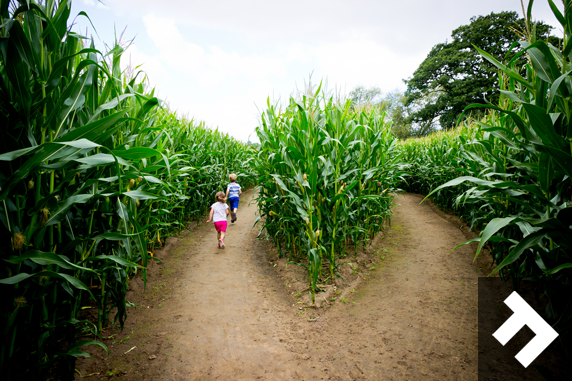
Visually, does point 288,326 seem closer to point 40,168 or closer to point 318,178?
point 318,178

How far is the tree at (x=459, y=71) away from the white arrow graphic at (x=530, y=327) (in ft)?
70.0

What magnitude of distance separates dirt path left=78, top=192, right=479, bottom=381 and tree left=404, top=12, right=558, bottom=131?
2066 cm

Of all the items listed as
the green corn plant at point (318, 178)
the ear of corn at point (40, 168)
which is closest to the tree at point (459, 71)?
the green corn plant at point (318, 178)

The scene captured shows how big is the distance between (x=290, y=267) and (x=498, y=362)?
283 cm

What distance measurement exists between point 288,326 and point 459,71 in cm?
2680

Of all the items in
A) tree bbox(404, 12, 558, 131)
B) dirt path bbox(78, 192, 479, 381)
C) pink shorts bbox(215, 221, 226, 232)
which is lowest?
dirt path bbox(78, 192, 479, 381)

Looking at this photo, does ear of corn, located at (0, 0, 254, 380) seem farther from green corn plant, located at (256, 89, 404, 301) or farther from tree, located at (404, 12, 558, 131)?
tree, located at (404, 12, 558, 131)

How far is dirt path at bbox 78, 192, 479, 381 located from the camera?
8.07 feet

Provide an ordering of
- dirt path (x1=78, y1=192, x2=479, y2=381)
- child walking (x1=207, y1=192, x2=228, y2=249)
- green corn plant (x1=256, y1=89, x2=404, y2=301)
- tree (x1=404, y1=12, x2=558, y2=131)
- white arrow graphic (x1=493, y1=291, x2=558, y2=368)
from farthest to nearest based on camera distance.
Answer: tree (x1=404, y1=12, x2=558, y2=131) → child walking (x1=207, y1=192, x2=228, y2=249) → green corn plant (x1=256, y1=89, x2=404, y2=301) → dirt path (x1=78, y1=192, x2=479, y2=381) → white arrow graphic (x1=493, y1=291, x2=558, y2=368)

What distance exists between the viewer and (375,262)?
15.6ft

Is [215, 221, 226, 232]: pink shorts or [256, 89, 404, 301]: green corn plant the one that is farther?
[215, 221, 226, 232]: pink shorts

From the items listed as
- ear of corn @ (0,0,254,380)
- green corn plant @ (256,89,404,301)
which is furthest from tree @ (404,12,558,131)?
ear of corn @ (0,0,254,380)

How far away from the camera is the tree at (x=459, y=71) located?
20.9 metres

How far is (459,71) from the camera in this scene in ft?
72.5
